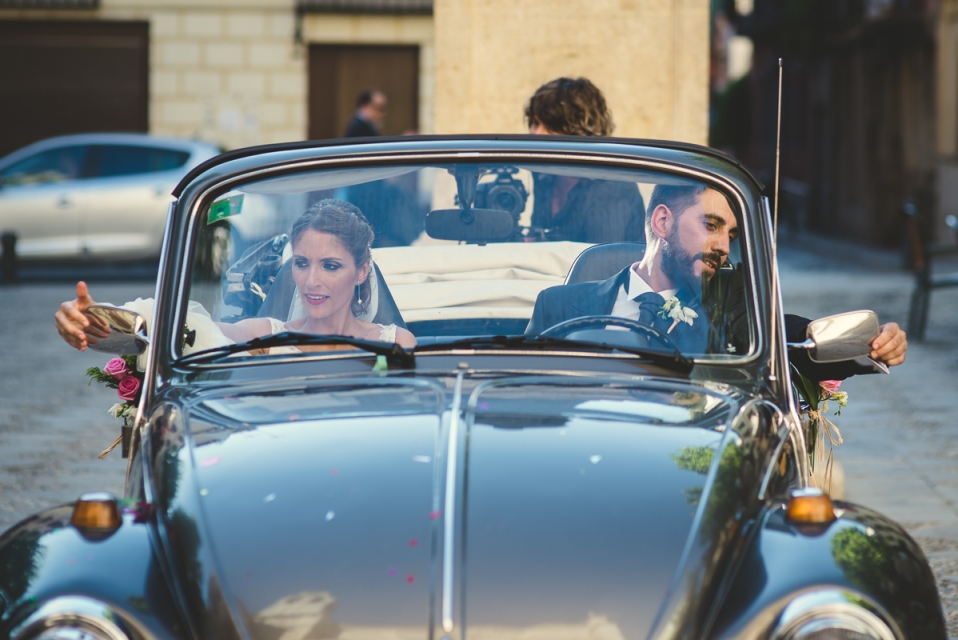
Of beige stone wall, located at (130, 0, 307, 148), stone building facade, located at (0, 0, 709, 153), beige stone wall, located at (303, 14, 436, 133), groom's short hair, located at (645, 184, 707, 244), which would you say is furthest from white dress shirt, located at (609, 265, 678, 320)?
beige stone wall, located at (130, 0, 307, 148)

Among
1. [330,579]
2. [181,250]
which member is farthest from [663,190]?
[330,579]

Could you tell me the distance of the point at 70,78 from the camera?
22188 mm

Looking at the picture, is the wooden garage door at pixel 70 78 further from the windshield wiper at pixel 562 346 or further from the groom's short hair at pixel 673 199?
the windshield wiper at pixel 562 346

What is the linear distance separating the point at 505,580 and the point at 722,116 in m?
52.5

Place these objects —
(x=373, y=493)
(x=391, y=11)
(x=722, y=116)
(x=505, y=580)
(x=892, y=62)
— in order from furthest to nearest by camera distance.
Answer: (x=722, y=116) → (x=892, y=62) → (x=391, y=11) → (x=373, y=493) → (x=505, y=580)

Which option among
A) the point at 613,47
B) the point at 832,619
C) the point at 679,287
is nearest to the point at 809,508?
the point at 832,619

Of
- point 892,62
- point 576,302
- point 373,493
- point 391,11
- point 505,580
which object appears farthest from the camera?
point 892,62

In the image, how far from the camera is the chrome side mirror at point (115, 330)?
348 cm

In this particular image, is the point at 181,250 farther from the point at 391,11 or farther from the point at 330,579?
the point at 391,11

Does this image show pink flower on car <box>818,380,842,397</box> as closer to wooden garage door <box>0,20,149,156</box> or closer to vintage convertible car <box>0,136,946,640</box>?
vintage convertible car <box>0,136,946,640</box>

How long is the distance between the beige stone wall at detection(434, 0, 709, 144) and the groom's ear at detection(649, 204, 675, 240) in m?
4.78

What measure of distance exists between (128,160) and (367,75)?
19.6 ft

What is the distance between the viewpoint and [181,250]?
347 centimetres

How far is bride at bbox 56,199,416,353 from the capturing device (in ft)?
11.3
